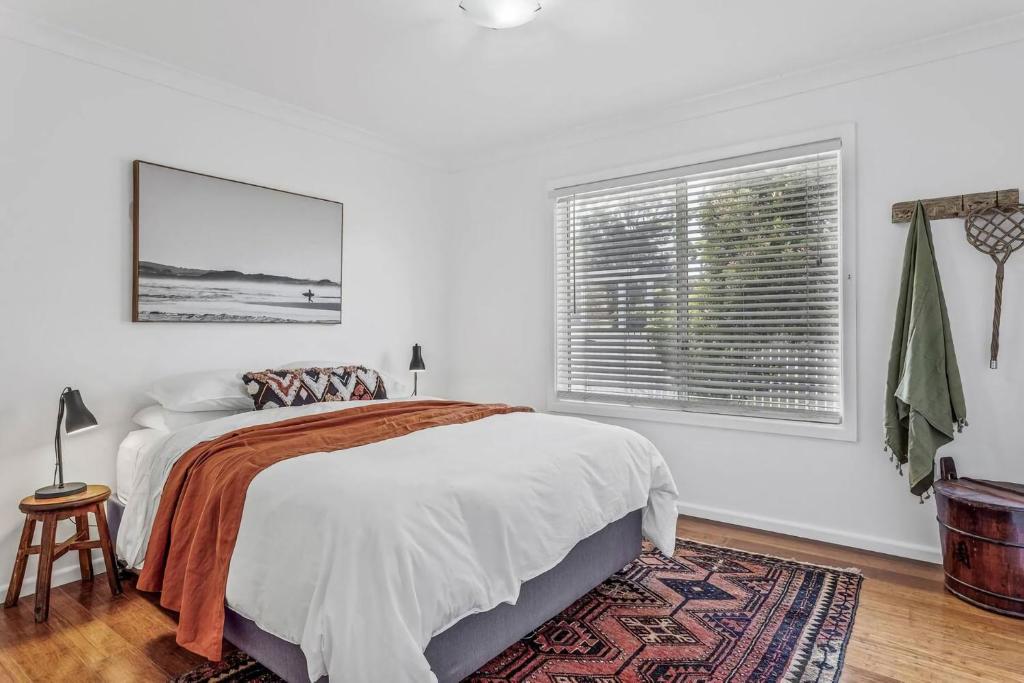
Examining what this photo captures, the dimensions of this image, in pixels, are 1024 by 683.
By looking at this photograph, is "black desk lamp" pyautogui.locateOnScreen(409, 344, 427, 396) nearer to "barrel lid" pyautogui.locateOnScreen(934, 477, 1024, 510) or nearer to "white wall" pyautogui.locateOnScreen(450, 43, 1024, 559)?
"white wall" pyautogui.locateOnScreen(450, 43, 1024, 559)

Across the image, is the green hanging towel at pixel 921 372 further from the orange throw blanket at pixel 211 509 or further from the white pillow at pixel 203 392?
the white pillow at pixel 203 392

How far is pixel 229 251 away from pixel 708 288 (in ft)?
9.37

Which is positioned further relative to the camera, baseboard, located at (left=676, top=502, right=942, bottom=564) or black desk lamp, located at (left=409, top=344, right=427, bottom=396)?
black desk lamp, located at (left=409, top=344, right=427, bottom=396)

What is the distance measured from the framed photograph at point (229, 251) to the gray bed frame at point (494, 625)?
75.1 inches

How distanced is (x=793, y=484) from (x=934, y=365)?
986 mm

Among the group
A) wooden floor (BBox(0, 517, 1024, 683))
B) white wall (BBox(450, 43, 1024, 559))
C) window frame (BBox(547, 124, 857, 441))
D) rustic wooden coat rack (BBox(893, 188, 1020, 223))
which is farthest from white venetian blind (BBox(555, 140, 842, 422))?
wooden floor (BBox(0, 517, 1024, 683))

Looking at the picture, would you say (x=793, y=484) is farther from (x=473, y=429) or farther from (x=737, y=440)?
(x=473, y=429)

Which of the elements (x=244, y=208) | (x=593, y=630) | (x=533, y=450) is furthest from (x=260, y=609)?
(x=244, y=208)

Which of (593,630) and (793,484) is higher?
(793,484)

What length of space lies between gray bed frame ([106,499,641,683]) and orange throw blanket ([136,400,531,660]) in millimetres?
111

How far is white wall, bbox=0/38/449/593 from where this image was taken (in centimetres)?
265

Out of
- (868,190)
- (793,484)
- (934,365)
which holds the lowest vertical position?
(793,484)

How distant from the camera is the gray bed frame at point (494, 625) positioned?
69.1 inches

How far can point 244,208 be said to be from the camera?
11.4ft
